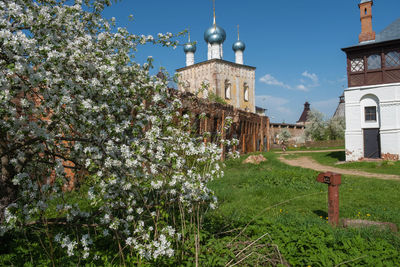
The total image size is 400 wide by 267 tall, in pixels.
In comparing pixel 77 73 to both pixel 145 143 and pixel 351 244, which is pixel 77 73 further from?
pixel 351 244

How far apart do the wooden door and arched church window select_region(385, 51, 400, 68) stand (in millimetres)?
4566

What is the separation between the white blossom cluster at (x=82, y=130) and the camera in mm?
2992

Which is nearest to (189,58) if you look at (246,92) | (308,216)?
(246,92)

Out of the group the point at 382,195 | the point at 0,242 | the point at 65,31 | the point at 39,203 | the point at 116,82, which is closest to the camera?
the point at 39,203

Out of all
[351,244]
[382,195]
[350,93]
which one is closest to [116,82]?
[351,244]

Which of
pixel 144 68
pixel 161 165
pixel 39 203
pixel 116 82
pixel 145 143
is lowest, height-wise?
pixel 39 203

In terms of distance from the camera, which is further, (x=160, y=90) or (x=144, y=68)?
→ (x=144, y=68)

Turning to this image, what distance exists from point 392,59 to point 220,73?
28036 mm

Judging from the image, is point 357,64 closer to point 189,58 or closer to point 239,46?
point 189,58

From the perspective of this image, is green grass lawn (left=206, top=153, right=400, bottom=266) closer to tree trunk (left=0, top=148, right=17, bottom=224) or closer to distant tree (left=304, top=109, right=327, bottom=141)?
tree trunk (left=0, top=148, right=17, bottom=224)

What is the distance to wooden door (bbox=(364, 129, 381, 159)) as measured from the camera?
69.7 ft

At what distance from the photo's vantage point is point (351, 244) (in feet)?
13.7

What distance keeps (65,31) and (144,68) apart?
1231 mm

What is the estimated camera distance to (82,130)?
3.43 metres
